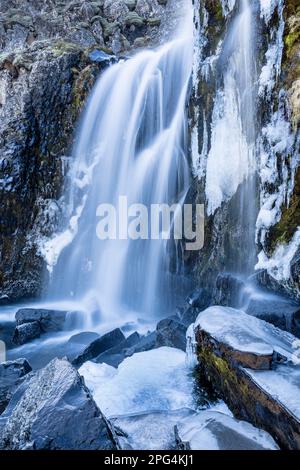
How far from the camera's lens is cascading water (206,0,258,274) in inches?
245

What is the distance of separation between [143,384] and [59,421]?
1302 millimetres

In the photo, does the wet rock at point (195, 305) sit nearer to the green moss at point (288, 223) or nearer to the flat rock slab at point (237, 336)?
the green moss at point (288, 223)

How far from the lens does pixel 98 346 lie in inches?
233

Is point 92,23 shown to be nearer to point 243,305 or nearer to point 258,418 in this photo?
point 243,305

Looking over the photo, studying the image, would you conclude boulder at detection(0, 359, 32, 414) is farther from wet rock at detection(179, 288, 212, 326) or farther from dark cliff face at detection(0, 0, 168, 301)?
dark cliff face at detection(0, 0, 168, 301)

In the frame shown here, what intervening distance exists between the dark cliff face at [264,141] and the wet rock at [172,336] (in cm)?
153

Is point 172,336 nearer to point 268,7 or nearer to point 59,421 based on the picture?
point 59,421

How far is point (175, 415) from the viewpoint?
2936 millimetres

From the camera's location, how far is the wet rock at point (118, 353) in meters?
5.47

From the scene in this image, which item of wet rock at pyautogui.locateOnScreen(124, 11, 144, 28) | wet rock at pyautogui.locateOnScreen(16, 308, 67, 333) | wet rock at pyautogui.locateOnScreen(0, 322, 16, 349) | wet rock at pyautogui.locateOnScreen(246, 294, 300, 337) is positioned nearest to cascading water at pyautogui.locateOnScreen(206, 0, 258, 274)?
wet rock at pyautogui.locateOnScreen(246, 294, 300, 337)

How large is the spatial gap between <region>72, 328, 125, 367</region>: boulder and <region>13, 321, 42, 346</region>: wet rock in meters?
2.13

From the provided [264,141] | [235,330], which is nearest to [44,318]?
[235,330]
